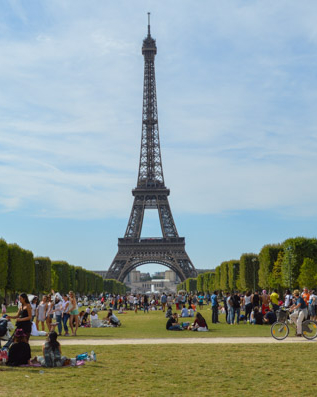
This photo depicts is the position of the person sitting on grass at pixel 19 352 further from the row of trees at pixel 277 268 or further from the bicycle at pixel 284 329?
the row of trees at pixel 277 268

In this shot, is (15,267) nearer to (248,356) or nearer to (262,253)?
(262,253)

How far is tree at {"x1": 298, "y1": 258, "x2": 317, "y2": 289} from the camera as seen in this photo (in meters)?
61.5

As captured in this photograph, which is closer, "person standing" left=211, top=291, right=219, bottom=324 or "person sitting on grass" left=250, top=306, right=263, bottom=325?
"person sitting on grass" left=250, top=306, right=263, bottom=325

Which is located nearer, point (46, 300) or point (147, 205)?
point (46, 300)

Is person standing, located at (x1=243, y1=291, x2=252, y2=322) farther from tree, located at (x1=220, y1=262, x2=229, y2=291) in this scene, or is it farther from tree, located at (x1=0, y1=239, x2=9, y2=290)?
tree, located at (x1=220, y1=262, x2=229, y2=291)

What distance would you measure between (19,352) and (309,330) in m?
11.1

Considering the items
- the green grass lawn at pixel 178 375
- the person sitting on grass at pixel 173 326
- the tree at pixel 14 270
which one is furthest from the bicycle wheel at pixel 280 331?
the tree at pixel 14 270

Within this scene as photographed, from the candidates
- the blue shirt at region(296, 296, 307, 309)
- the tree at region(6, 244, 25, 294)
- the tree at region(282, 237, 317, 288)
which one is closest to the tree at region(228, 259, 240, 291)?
the tree at region(282, 237, 317, 288)

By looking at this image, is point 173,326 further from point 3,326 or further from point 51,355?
point 51,355

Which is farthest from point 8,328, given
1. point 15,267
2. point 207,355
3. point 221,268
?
point 221,268

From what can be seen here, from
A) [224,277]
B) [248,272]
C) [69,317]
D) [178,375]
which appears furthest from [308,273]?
[178,375]

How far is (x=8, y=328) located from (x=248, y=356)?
6.89m

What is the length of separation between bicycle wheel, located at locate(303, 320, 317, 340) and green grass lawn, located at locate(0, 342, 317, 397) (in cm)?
338

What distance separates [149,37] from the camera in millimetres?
119312
